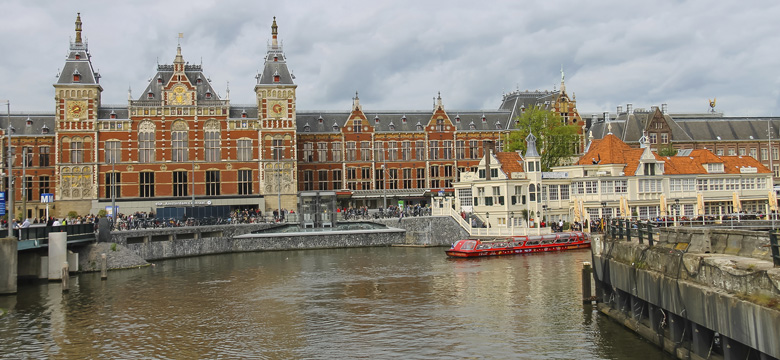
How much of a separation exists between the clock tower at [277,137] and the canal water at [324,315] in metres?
34.2

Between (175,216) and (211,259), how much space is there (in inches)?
457

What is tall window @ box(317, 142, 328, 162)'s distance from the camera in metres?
98.6

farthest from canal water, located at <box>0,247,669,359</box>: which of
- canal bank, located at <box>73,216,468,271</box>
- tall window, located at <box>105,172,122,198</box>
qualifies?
tall window, located at <box>105,172,122,198</box>

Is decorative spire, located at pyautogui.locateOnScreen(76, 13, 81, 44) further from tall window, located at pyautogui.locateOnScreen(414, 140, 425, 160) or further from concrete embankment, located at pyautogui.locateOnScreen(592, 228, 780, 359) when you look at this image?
concrete embankment, located at pyautogui.locateOnScreen(592, 228, 780, 359)

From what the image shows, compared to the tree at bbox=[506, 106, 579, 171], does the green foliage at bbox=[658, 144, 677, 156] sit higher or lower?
lower

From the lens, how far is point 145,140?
290 ft

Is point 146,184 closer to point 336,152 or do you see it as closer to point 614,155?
point 336,152

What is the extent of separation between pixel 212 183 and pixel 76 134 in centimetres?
1718

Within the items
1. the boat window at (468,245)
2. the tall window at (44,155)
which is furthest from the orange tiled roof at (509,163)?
the tall window at (44,155)

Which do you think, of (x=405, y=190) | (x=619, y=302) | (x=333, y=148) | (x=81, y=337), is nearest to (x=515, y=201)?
(x=405, y=190)

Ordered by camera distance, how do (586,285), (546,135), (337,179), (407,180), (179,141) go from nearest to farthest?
(586,285)
(546,135)
(179,141)
(337,179)
(407,180)

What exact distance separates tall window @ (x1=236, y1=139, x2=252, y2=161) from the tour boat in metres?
36.6

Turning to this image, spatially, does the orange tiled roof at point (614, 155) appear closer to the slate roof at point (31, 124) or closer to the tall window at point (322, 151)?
the tall window at point (322, 151)

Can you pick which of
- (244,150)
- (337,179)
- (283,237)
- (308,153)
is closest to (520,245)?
(283,237)
